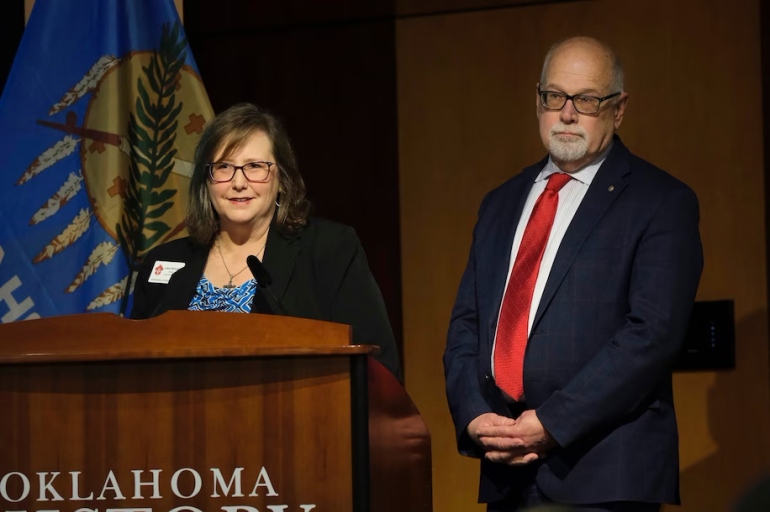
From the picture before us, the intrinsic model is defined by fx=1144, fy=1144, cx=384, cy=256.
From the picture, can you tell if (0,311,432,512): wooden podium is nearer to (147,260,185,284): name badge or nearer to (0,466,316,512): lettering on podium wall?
(0,466,316,512): lettering on podium wall

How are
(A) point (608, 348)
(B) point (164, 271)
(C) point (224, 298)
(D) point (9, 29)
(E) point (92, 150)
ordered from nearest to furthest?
(A) point (608, 348)
(C) point (224, 298)
(B) point (164, 271)
(E) point (92, 150)
(D) point (9, 29)

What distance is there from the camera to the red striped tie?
2.62 metres

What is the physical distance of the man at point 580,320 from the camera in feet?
8.14

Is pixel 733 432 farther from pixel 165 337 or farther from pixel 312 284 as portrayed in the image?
pixel 165 337

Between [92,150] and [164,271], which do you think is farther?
[92,150]

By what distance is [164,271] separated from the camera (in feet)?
9.82

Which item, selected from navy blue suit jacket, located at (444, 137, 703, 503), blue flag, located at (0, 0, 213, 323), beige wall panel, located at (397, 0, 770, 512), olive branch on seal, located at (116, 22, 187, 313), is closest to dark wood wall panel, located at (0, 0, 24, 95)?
blue flag, located at (0, 0, 213, 323)

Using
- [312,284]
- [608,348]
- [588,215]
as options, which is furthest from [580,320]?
[312,284]

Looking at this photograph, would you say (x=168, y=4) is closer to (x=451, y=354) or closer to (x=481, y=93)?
(x=481, y=93)

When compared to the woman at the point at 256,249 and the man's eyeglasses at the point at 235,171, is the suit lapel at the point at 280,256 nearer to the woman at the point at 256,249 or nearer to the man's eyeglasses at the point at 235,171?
the woman at the point at 256,249

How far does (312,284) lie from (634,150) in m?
1.82

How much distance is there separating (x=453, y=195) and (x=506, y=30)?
26.9 inches

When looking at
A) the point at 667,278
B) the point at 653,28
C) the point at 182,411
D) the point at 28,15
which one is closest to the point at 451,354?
the point at 667,278

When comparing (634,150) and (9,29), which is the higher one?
(9,29)
